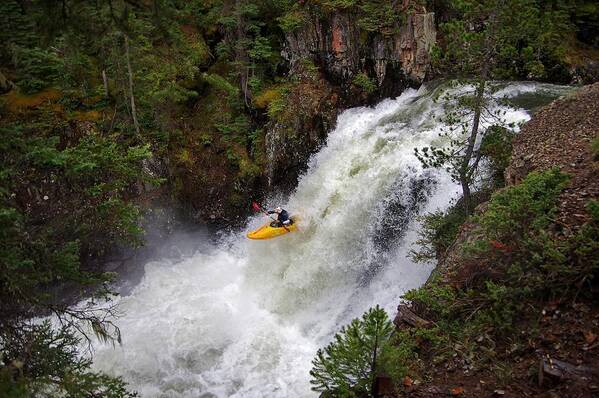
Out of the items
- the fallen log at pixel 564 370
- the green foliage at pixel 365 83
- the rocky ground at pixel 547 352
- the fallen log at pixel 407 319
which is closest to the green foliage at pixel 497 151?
the rocky ground at pixel 547 352

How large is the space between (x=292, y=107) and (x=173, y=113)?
536cm

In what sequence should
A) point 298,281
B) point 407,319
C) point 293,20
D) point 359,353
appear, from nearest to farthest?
point 359,353 → point 407,319 → point 298,281 → point 293,20

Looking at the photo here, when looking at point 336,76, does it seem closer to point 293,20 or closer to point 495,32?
point 293,20

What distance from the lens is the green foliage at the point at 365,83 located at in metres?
17.8

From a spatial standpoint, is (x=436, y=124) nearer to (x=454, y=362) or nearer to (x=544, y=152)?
(x=544, y=152)

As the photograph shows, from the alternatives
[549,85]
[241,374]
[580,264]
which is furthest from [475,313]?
[549,85]

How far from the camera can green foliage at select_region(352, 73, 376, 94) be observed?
17844mm

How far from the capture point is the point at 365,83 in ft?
58.6

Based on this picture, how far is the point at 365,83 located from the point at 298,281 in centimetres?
883

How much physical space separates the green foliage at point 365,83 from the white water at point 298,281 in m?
1.25

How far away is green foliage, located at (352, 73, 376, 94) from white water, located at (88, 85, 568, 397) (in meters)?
1.25

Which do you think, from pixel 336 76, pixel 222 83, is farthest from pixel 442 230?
pixel 222 83

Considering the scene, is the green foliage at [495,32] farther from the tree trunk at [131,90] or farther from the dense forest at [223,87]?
the tree trunk at [131,90]

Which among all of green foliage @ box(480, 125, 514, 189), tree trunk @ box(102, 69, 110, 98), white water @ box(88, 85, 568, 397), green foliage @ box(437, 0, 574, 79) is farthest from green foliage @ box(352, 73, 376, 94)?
tree trunk @ box(102, 69, 110, 98)
